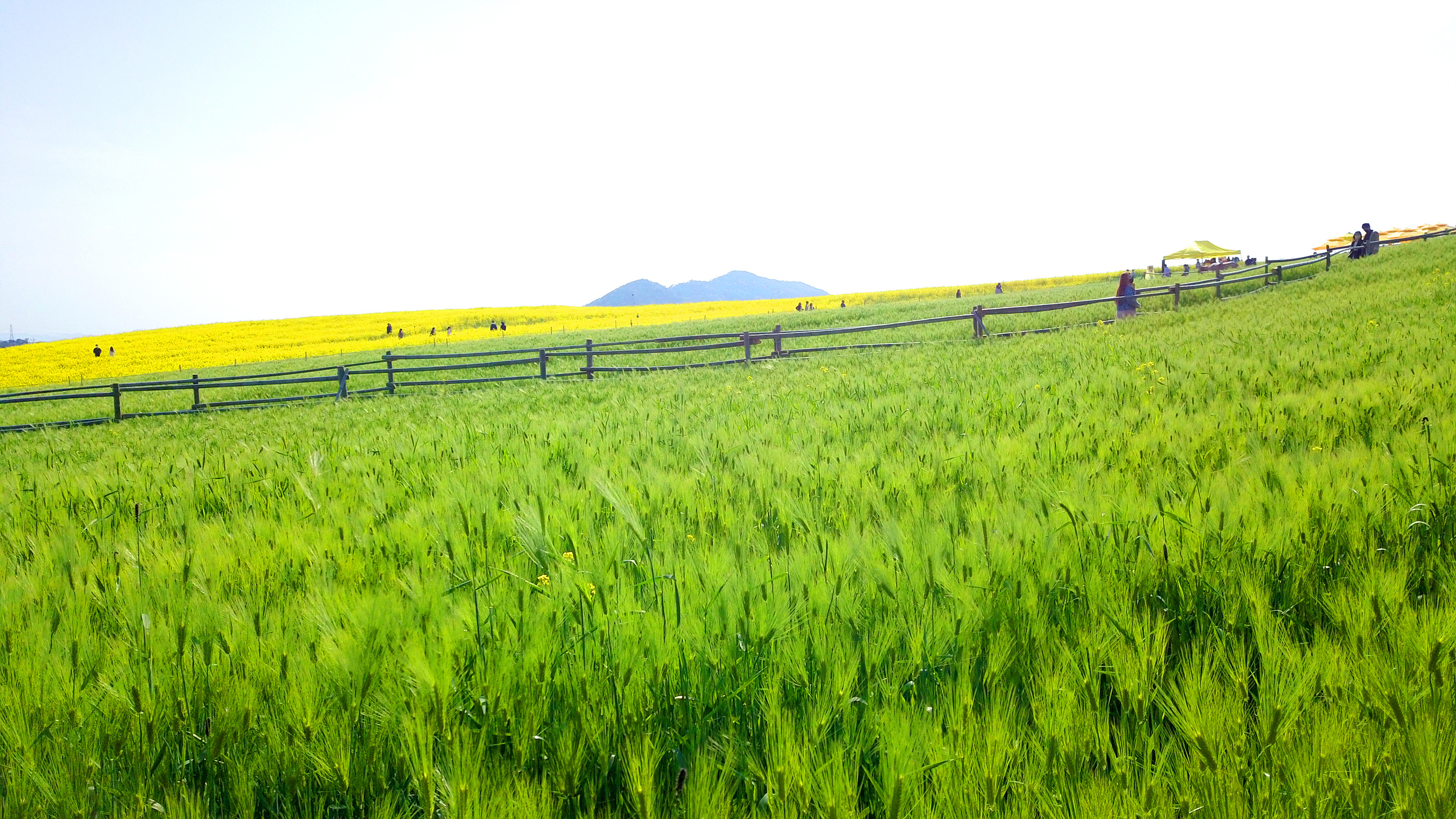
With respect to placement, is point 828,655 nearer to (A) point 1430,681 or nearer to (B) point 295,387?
(A) point 1430,681

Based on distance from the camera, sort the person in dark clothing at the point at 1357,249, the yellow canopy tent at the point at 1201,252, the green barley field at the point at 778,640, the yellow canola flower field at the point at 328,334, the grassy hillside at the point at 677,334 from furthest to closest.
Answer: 1. the yellow canopy tent at the point at 1201,252
2. the yellow canola flower field at the point at 328,334
3. the person in dark clothing at the point at 1357,249
4. the grassy hillside at the point at 677,334
5. the green barley field at the point at 778,640

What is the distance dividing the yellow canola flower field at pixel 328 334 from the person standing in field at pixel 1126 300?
84.5 ft

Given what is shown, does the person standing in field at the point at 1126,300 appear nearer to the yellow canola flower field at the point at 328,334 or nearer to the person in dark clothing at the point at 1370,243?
the person in dark clothing at the point at 1370,243

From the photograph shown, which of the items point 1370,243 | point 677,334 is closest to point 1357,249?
point 1370,243

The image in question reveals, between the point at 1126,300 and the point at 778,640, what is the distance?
20.4m

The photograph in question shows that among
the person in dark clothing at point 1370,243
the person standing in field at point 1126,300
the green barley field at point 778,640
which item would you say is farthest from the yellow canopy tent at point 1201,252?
the green barley field at point 778,640

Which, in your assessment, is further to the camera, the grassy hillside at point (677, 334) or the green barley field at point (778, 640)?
the grassy hillside at point (677, 334)

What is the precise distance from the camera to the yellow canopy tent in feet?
151

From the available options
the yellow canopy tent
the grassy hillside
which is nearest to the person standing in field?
the grassy hillside

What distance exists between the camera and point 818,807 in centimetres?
113

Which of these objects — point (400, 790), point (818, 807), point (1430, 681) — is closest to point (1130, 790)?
point (818, 807)

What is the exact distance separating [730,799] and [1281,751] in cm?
101

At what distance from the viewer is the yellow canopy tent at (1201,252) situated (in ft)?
151

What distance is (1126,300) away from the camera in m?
18.5
